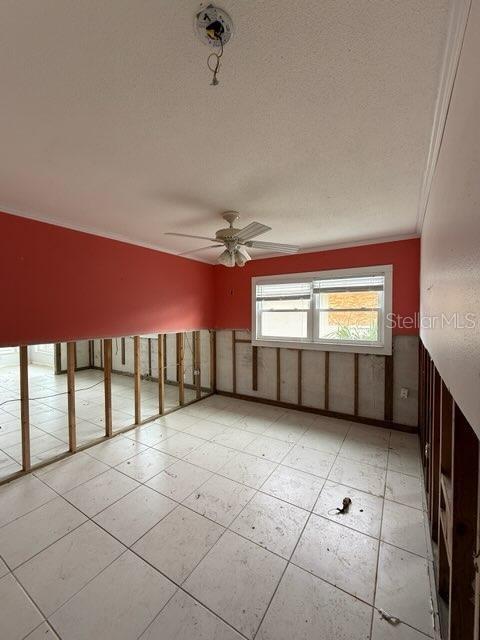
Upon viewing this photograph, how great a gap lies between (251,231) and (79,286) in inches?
82.2

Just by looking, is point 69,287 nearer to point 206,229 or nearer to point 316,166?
point 206,229

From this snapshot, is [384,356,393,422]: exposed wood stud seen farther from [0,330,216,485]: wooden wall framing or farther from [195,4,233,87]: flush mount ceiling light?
[195,4,233,87]: flush mount ceiling light

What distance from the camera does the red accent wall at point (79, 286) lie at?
2533 mm

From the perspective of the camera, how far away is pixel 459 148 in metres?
0.97

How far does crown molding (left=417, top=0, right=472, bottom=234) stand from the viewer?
854 millimetres

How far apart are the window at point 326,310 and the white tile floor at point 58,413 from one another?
6.93 ft

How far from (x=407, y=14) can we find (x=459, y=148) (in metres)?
0.47

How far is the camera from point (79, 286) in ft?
9.93

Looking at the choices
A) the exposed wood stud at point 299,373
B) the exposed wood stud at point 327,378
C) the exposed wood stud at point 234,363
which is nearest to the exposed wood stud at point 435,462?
the exposed wood stud at point 327,378

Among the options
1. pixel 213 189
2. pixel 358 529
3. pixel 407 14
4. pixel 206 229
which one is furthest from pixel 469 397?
pixel 206 229

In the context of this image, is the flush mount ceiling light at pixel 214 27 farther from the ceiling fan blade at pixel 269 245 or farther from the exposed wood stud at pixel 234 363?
the exposed wood stud at pixel 234 363

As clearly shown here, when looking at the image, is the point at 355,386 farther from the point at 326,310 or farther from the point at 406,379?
the point at 326,310

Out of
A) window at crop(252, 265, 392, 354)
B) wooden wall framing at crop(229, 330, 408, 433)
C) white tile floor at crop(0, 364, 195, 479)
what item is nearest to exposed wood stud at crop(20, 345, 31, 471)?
white tile floor at crop(0, 364, 195, 479)

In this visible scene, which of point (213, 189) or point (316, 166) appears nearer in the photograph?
point (316, 166)
